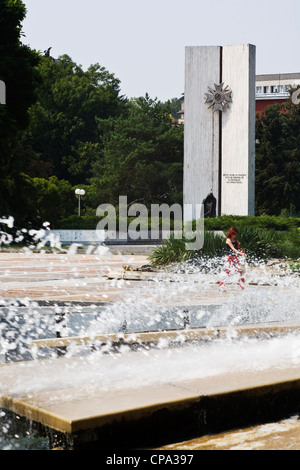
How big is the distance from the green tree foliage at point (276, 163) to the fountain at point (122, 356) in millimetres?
41179

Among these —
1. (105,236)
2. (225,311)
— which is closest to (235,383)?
(225,311)

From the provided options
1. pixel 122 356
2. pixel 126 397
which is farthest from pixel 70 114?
pixel 126 397

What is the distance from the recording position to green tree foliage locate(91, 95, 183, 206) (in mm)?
50844

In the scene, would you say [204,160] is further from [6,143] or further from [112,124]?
[112,124]

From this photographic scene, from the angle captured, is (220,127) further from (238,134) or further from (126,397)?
(126,397)

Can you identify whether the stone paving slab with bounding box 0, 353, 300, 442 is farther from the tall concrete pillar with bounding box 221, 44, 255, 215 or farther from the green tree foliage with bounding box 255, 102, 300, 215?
the green tree foliage with bounding box 255, 102, 300, 215

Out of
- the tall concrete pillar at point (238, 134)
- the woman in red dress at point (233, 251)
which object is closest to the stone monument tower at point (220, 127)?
the tall concrete pillar at point (238, 134)

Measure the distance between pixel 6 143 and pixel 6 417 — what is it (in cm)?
2871

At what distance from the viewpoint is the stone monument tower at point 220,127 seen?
116ft

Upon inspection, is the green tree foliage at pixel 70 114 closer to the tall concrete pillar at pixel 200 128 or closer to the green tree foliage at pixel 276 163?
the green tree foliage at pixel 276 163

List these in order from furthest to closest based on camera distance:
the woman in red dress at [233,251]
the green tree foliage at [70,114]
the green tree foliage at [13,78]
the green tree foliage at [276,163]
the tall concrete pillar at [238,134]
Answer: the green tree foliage at [70,114] → the green tree foliage at [276,163] → the tall concrete pillar at [238,134] → the green tree foliage at [13,78] → the woman in red dress at [233,251]

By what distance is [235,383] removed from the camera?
452cm

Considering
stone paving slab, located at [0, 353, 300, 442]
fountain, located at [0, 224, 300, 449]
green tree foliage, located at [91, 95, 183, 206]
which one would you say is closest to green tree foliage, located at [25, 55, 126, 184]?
green tree foliage, located at [91, 95, 183, 206]

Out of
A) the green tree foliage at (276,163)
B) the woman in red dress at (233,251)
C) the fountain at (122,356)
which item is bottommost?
the fountain at (122,356)
